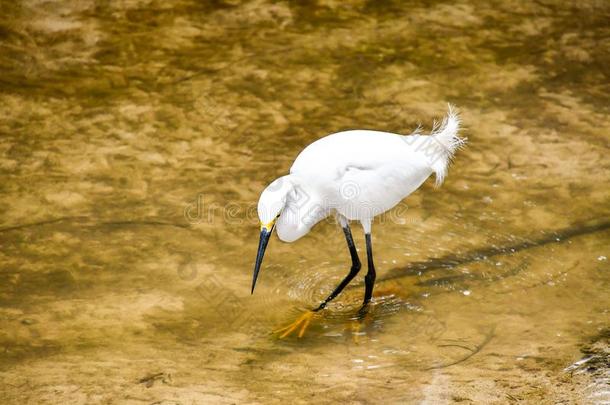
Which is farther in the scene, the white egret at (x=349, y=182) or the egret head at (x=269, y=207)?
the white egret at (x=349, y=182)

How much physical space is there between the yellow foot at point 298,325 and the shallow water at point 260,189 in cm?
4

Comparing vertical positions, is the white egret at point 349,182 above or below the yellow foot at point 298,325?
above

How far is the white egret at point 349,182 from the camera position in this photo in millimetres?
4570

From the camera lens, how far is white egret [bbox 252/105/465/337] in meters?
4.57

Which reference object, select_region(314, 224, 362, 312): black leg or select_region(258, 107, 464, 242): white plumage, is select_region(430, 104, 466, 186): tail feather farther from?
select_region(314, 224, 362, 312): black leg

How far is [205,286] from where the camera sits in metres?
4.98

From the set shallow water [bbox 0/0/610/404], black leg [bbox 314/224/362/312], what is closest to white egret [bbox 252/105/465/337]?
black leg [bbox 314/224/362/312]

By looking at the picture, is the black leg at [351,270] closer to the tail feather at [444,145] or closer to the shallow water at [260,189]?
the shallow water at [260,189]

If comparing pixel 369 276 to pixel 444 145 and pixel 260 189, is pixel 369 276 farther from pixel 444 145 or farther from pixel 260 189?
pixel 260 189

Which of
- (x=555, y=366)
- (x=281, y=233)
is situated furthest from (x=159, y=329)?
(x=555, y=366)

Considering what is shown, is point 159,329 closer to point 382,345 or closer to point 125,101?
point 382,345

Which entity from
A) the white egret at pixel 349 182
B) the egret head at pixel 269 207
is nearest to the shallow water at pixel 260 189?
the white egret at pixel 349 182

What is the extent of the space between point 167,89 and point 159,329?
2.73 m

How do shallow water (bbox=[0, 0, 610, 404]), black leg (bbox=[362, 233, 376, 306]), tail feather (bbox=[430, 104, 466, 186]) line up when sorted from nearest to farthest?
1. shallow water (bbox=[0, 0, 610, 404])
2. black leg (bbox=[362, 233, 376, 306])
3. tail feather (bbox=[430, 104, 466, 186])
